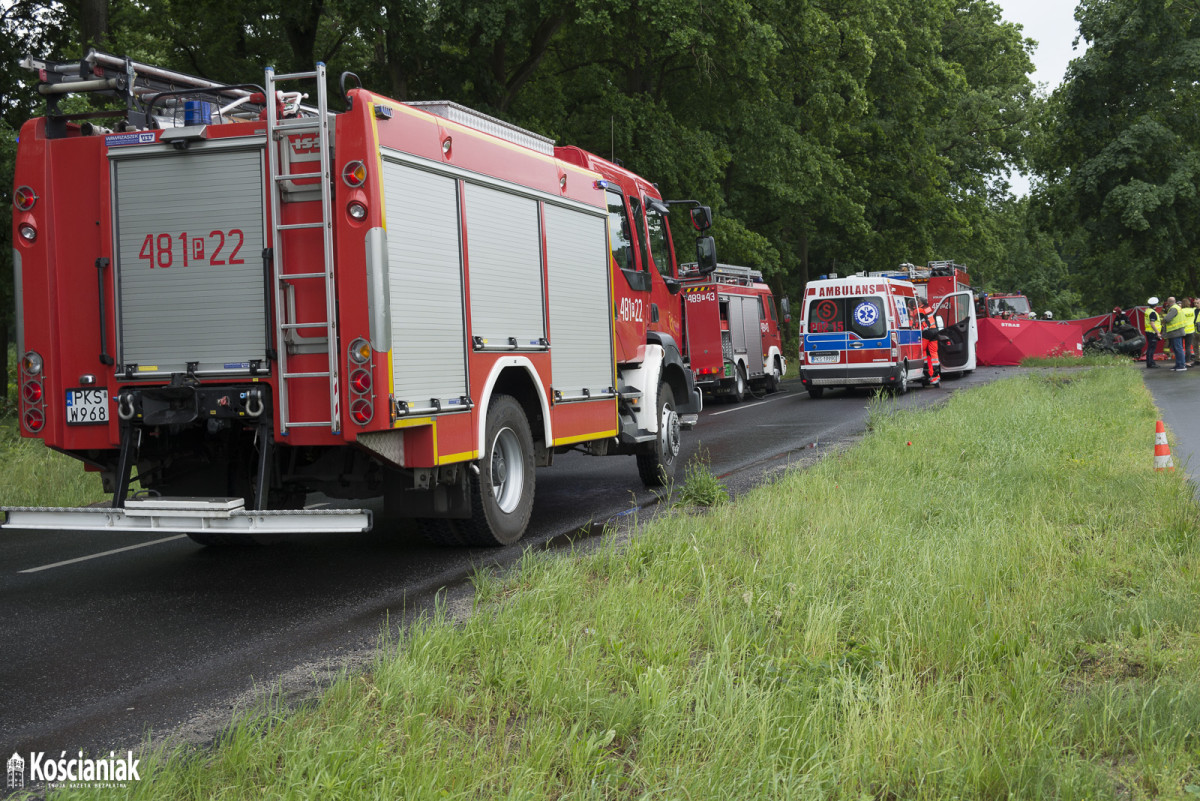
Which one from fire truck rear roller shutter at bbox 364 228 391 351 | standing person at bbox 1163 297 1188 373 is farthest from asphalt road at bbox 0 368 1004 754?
standing person at bbox 1163 297 1188 373

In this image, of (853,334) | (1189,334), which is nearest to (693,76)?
(853,334)

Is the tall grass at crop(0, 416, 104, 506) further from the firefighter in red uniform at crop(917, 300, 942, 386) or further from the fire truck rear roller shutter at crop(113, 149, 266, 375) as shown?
the firefighter in red uniform at crop(917, 300, 942, 386)

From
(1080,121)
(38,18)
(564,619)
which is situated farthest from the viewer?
(1080,121)

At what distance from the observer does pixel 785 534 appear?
22.8 ft

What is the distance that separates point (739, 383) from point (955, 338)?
992 cm

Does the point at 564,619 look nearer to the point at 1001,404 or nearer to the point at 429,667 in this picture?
the point at 429,667

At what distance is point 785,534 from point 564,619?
7.25 feet

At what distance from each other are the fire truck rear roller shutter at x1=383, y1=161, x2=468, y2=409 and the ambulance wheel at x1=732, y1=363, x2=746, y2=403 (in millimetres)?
17917

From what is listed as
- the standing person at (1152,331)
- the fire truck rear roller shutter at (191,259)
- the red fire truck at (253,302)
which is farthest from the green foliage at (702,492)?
the standing person at (1152,331)

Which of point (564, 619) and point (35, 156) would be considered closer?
point (564, 619)

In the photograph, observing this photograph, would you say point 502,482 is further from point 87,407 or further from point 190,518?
point 87,407

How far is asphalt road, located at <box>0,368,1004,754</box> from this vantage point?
4.59 m

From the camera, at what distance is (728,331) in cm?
2444

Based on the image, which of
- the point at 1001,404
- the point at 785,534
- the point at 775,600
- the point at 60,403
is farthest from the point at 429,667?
the point at 1001,404
